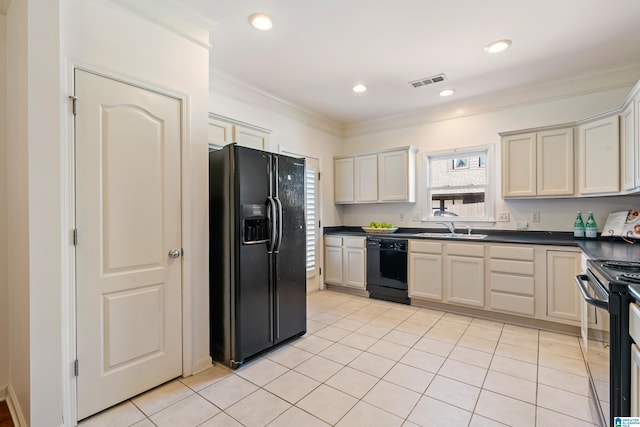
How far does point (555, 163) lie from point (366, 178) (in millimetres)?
2354

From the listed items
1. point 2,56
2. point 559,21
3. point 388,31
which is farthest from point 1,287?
point 559,21

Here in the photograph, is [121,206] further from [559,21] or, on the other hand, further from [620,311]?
[559,21]

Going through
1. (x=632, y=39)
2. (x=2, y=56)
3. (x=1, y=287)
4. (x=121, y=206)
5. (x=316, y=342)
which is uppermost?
(x=632, y=39)

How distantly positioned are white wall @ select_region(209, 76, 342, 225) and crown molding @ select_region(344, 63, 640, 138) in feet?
2.70

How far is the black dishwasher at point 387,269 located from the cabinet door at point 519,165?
139 centimetres

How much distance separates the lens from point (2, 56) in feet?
6.60

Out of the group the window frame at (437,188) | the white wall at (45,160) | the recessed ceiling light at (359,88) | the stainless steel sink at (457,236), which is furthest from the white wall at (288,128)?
the stainless steel sink at (457,236)

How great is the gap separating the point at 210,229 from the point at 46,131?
1.28 metres

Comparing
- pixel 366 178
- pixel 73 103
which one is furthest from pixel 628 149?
pixel 73 103

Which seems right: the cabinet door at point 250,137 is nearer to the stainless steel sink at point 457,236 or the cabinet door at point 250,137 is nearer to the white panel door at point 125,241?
the white panel door at point 125,241

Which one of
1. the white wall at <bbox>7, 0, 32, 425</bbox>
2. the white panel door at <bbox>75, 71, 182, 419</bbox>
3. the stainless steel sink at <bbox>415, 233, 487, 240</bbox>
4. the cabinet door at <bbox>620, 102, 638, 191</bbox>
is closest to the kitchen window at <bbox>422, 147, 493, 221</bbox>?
the stainless steel sink at <bbox>415, 233, 487, 240</bbox>

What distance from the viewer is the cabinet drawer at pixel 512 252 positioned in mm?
3127

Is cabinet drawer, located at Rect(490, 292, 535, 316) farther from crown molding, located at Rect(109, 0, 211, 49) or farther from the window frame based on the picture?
crown molding, located at Rect(109, 0, 211, 49)

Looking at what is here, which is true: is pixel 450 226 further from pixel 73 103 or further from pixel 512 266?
pixel 73 103
